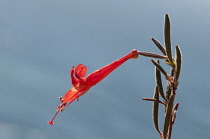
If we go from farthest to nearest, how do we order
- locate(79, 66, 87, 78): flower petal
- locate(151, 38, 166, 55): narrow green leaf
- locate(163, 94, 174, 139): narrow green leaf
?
locate(79, 66, 87, 78): flower petal, locate(151, 38, 166, 55): narrow green leaf, locate(163, 94, 174, 139): narrow green leaf

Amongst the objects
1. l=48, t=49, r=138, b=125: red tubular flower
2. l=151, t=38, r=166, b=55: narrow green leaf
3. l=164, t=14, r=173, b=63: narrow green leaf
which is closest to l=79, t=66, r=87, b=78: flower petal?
l=48, t=49, r=138, b=125: red tubular flower

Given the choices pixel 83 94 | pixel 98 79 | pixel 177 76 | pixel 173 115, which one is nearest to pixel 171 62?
pixel 177 76

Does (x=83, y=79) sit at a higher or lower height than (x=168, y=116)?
higher

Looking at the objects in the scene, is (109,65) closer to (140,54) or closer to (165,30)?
(140,54)

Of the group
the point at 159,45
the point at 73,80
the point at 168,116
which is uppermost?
the point at 159,45

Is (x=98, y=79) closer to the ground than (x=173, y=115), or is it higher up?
higher up

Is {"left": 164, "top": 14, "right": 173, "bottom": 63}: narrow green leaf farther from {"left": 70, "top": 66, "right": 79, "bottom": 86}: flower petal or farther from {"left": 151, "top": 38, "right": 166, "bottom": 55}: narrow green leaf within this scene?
{"left": 70, "top": 66, "right": 79, "bottom": 86}: flower petal

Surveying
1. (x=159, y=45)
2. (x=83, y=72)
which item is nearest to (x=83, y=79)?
(x=83, y=72)

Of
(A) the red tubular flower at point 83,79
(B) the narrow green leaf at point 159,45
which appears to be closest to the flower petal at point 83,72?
(A) the red tubular flower at point 83,79

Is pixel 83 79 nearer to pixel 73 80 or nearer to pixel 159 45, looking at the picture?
pixel 73 80
